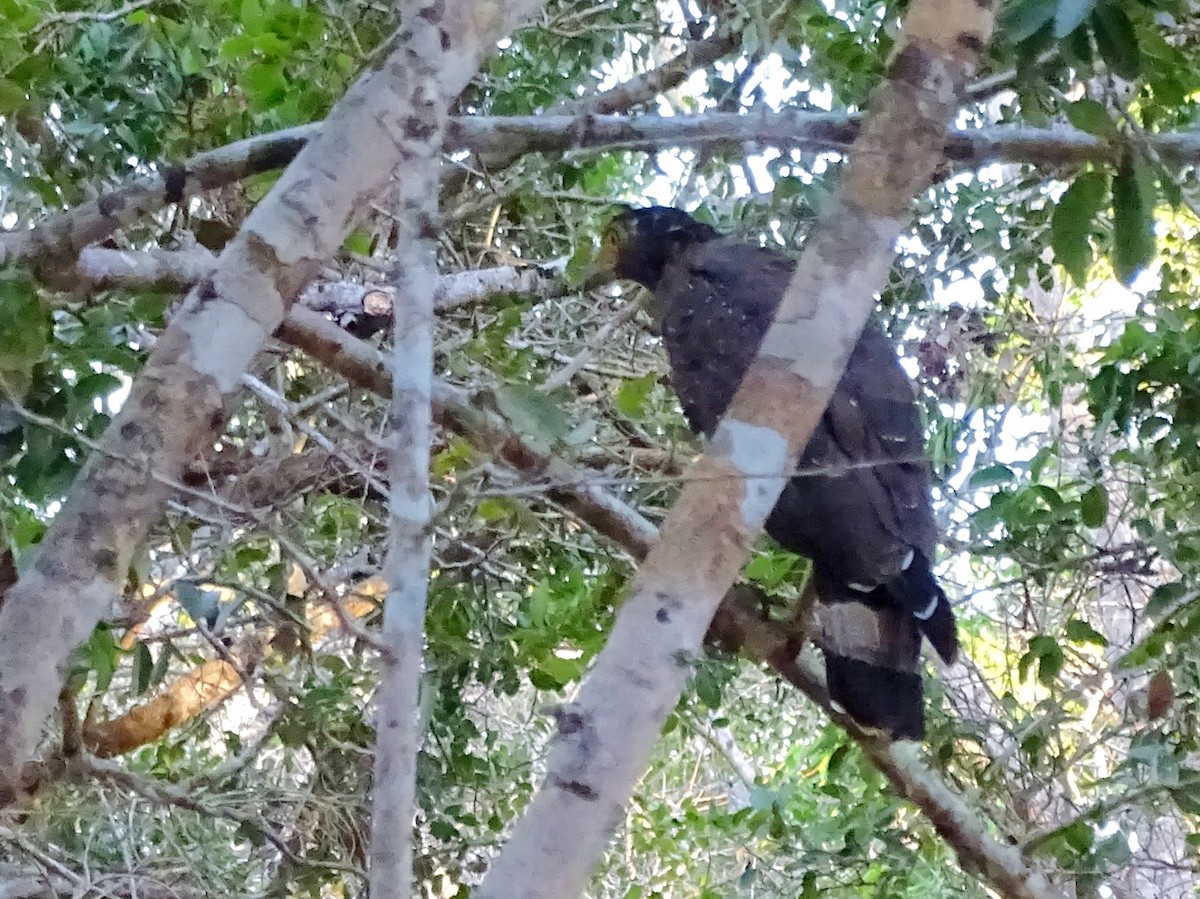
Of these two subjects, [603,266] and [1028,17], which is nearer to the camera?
[1028,17]

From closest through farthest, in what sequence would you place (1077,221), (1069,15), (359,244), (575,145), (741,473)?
(741,473), (1069,15), (1077,221), (575,145), (359,244)

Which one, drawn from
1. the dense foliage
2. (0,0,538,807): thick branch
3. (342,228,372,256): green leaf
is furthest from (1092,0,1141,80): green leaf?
(342,228,372,256): green leaf

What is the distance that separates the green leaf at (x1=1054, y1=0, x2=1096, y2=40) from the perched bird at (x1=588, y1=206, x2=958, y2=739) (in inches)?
19.3

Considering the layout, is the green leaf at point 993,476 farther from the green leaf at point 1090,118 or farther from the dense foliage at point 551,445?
the green leaf at point 1090,118

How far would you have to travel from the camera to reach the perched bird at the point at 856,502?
1421mm

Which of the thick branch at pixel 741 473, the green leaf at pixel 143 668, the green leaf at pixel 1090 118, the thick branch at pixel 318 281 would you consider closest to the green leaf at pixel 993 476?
the green leaf at pixel 1090 118

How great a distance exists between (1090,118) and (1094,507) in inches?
20.5

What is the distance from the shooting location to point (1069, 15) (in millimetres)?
958

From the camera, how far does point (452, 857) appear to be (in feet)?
5.75

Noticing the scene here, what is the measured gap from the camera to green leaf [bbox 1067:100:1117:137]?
114 cm

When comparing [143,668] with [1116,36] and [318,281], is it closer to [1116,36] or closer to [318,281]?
[318,281]

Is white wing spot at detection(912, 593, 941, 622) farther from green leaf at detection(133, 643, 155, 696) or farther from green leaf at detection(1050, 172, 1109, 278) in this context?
green leaf at detection(133, 643, 155, 696)

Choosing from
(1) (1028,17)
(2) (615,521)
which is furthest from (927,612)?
(1) (1028,17)

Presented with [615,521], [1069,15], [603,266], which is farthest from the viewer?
[603,266]
